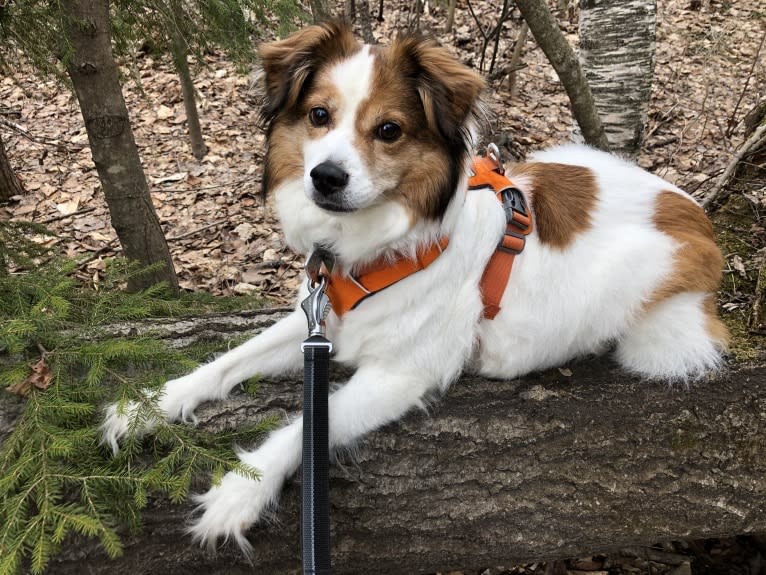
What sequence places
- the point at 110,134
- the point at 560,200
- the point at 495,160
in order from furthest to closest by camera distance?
the point at 110,134 < the point at 495,160 < the point at 560,200

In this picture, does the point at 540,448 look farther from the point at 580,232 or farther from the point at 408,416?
the point at 580,232

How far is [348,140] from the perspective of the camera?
2320 mm

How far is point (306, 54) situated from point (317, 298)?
112 centimetres

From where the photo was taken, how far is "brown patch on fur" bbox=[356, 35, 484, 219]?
2381 millimetres

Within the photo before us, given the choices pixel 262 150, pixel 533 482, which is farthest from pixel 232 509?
pixel 262 150

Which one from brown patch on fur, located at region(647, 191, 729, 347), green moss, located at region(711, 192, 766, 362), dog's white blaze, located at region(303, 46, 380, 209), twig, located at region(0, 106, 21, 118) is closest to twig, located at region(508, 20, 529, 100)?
green moss, located at region(711, 192, 766, 362)

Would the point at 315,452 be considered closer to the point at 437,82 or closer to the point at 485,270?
the point at 485,270

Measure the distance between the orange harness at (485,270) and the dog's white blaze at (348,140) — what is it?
0.37 meters

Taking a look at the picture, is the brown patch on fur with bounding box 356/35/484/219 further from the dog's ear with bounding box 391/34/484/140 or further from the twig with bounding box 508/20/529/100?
the twig with bounding box 508/20/529/100

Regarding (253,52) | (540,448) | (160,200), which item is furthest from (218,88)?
(540,448)

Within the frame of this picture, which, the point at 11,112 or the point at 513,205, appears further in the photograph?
the point at 11,112

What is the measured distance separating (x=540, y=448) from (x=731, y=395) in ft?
3.08

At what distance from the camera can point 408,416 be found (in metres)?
2.54

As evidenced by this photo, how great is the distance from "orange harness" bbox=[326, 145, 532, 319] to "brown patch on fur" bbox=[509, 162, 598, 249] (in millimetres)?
104
